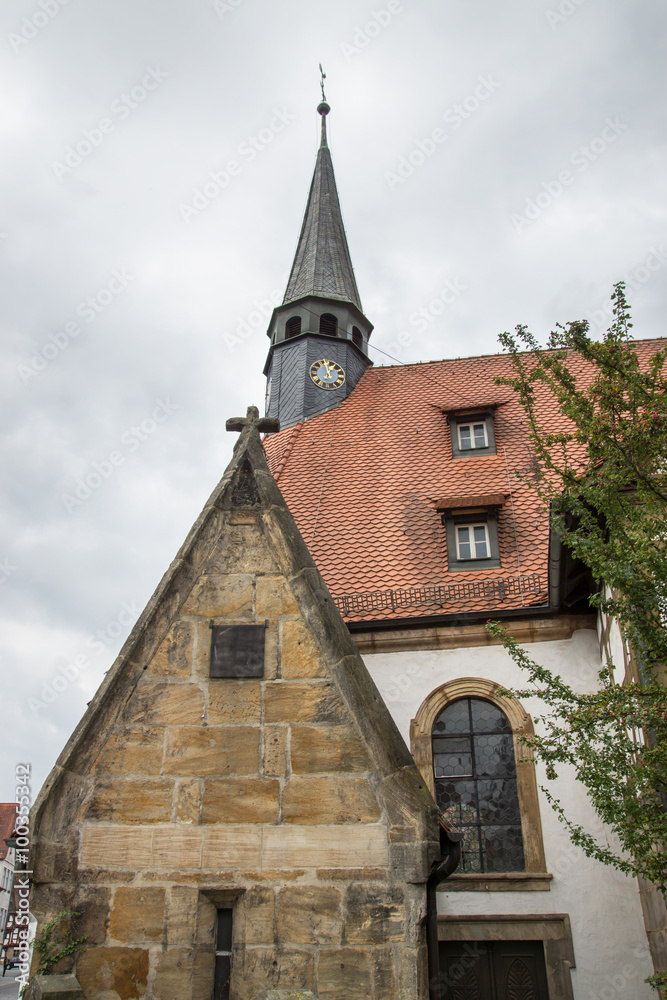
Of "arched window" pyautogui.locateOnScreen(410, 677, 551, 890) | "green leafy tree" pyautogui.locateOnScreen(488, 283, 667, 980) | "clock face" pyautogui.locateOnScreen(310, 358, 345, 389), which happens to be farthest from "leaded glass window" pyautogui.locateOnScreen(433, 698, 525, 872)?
"clock face" pyautogui.locateOnScreen(310, 358, 345, 389)

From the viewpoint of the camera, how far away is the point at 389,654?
1050 cm

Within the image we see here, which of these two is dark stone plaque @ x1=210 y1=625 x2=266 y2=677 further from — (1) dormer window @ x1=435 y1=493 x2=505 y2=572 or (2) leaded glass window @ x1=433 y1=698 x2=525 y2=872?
(1) dormer window @ x1=435 y1=493 x2=505 y2=572

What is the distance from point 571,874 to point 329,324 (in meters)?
13.2

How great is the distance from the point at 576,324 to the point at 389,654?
5.36 meters

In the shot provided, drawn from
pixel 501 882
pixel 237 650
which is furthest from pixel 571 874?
pixel 237 650

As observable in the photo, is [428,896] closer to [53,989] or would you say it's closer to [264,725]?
[264,725]

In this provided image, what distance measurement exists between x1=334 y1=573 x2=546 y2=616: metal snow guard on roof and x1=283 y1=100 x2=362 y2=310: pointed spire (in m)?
10.3

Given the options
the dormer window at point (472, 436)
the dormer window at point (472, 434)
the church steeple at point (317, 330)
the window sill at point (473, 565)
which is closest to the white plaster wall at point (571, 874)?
the window sill at point (473, 565)

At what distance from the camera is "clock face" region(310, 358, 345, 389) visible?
56.4 ft

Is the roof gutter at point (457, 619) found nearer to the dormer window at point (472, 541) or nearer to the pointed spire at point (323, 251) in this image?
the dormer window at point (472, 541)

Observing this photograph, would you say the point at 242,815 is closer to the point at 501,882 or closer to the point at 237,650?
the point at 237,650

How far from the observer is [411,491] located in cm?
1284

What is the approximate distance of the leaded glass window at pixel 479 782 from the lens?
9.26m

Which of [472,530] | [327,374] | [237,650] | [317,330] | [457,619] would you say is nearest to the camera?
[237,650]
